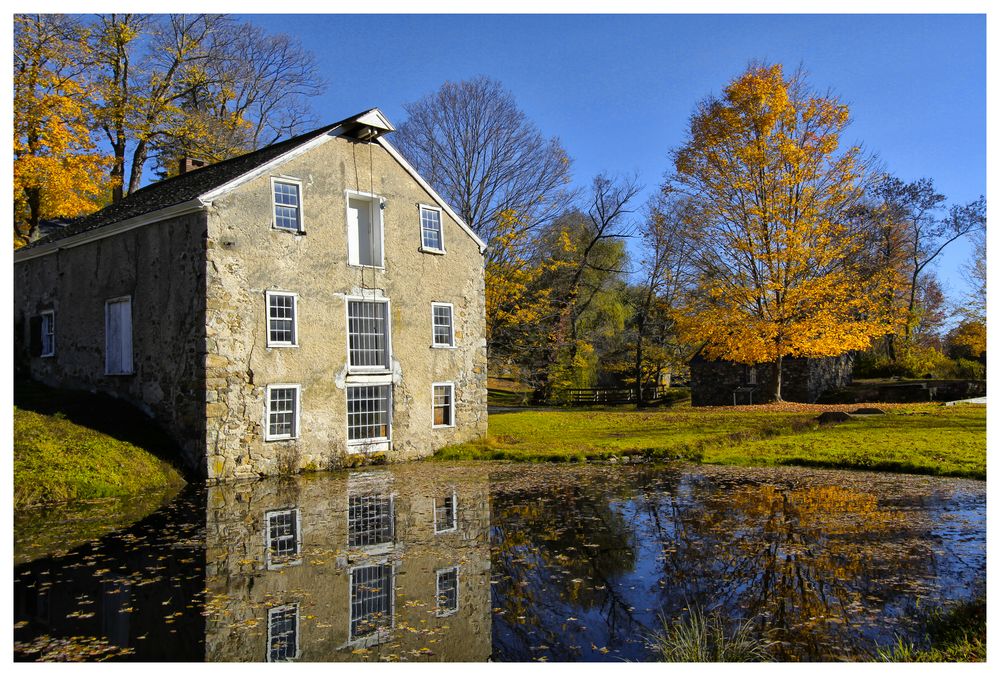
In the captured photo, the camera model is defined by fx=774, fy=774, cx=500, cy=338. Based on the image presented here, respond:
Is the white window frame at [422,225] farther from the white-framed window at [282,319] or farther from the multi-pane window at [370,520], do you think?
the multi-pane window at [370,520]

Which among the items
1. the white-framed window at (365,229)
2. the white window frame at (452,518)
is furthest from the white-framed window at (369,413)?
Answer: the white window frame at (452,518)

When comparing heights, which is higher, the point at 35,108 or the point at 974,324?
the point at 35,108

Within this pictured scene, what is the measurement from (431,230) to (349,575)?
1436 centimetres

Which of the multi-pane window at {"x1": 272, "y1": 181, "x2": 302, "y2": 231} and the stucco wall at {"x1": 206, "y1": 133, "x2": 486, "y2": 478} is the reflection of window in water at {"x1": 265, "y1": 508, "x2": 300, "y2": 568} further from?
the multi-pane window at {"x1": 272, "y1": 181, "x2": 302, "y2": 231}

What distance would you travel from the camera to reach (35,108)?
90.4 ft

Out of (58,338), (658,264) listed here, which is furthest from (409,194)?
(658,264)

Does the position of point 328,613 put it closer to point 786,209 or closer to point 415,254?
point 415,254

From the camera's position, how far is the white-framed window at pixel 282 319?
18625 millimetres

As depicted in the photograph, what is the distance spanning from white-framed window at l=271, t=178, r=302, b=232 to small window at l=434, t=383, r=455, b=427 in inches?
240

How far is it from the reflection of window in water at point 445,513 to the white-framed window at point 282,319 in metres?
A: 6.28

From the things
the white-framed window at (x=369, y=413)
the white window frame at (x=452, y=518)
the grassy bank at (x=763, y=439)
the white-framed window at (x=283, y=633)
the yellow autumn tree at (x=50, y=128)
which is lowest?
the white-framed window at (x=283, y=633)

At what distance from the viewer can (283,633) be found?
7.55 metres

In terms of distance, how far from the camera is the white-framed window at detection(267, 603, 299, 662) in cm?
709

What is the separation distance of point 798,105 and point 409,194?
17.7 m
